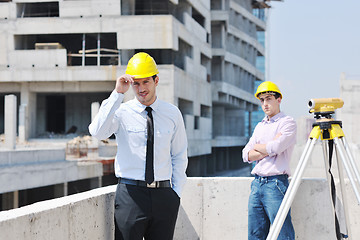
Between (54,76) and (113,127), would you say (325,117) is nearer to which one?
(113,127)

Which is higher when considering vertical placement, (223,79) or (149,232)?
(223,79)

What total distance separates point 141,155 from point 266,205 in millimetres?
1468

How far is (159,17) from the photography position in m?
26.7

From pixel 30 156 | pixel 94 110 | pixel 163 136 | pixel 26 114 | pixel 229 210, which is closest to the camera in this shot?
pixel 163 136

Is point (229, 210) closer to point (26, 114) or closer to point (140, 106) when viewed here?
point (140, 106)

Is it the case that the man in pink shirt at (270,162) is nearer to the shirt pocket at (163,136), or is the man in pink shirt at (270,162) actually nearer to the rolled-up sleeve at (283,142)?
the rolled-up sleeve at (283,142)

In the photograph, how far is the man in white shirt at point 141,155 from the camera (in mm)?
3301

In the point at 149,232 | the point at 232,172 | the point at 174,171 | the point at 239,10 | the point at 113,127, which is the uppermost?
the point at 239,10

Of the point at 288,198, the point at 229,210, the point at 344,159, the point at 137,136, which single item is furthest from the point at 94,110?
the point at 344,159

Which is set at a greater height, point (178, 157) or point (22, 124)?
point (22, 124)

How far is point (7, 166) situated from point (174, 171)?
13313 mm

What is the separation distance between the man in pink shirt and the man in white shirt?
1059mm

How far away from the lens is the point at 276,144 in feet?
13.5

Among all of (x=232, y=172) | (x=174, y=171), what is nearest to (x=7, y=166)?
(x=174, y=171)
